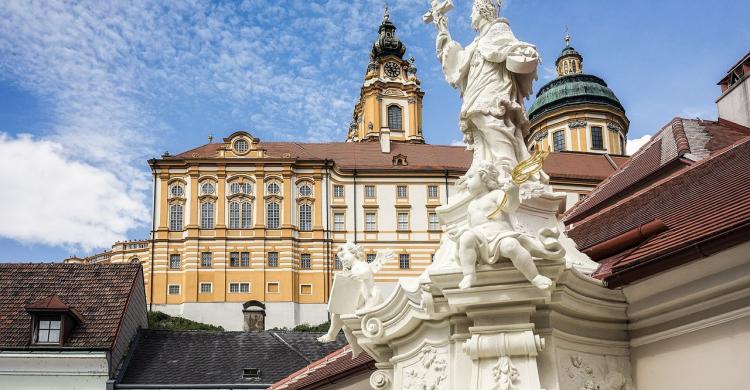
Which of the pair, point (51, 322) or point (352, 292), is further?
point (51, 322)

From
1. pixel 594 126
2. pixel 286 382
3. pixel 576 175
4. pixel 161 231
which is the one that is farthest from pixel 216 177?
pixel 286 382

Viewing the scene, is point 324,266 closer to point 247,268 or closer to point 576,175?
point 247,268

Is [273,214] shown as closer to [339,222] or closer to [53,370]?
[339,222]

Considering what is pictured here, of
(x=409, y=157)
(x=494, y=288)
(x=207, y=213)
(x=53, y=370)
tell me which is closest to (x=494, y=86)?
(x=494, y=288)

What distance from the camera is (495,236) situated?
25.9ft

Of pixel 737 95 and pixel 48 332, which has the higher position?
pixel 737 95

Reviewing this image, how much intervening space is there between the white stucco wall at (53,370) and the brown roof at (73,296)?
35 cm

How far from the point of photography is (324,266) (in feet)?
239

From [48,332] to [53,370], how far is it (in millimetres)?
1165

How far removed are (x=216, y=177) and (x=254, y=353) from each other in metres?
47.1

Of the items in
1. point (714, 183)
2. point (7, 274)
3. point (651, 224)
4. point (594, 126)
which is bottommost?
point (651, 224)

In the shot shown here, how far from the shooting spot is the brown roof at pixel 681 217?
26.0 ft

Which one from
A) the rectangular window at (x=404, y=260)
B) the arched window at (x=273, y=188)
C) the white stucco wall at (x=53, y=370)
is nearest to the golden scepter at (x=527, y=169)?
the white stucco wall at (x=53, y=370)

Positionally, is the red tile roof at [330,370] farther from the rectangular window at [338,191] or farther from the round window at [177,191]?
the round window at [177,191]
